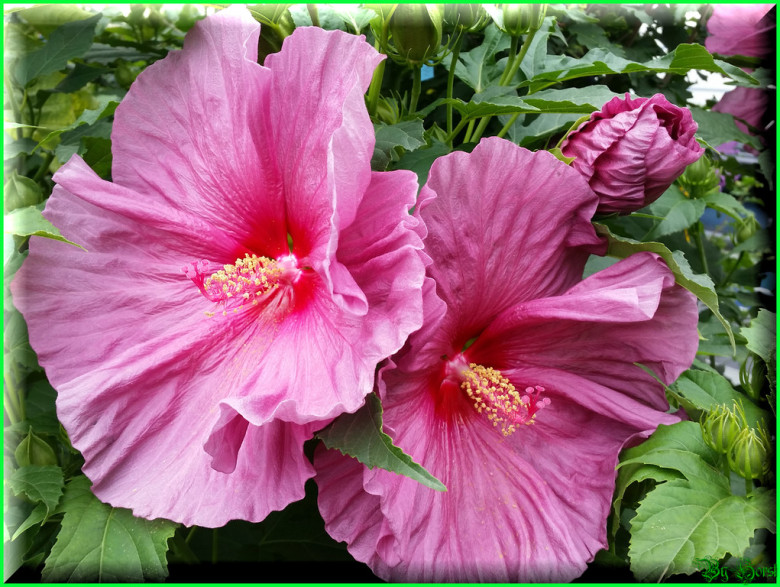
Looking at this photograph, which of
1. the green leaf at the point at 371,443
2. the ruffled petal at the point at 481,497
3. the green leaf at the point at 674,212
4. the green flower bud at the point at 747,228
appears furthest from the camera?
the green flower bud at the point at 747,228

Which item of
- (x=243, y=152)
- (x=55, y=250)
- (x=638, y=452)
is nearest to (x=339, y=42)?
(x=243, y=152)

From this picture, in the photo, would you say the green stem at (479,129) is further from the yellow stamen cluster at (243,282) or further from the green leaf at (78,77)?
the green leaf at (78,77)

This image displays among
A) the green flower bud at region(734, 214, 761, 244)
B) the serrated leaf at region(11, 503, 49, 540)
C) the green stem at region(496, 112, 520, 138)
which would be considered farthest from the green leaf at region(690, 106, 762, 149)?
the serrated leaf at region(11, 503, 49, 540)

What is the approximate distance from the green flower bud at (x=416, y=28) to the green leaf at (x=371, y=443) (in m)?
0.43

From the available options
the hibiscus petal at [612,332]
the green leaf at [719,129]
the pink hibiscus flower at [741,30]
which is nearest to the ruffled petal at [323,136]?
the hibiscus petal at [612,332]

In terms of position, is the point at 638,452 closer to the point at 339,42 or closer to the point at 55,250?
the point at 339,42

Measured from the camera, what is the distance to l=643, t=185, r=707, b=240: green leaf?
42.3 inches

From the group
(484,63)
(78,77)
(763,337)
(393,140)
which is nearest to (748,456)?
(763,337)

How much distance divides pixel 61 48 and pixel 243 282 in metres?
0.48

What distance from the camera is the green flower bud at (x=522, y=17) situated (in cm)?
88

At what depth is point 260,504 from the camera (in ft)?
2.25

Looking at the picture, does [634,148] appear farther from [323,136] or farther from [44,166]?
[44,166]

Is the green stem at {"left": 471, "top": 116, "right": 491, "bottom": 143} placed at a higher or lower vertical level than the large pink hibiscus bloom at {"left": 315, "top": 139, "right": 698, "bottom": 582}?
higher

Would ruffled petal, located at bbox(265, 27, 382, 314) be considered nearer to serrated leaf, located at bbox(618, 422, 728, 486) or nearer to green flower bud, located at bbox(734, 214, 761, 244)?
serrated leaf, located at bbox(618, 422, 728, 486)
